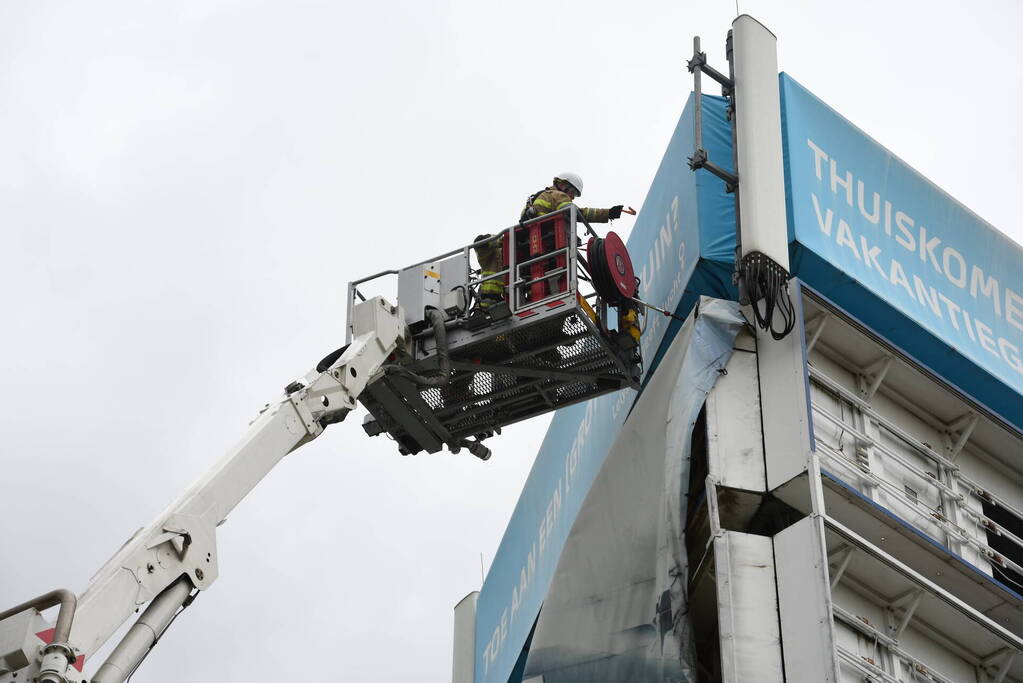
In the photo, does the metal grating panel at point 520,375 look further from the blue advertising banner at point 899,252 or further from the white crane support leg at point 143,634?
the white crane support leg at point 143,634

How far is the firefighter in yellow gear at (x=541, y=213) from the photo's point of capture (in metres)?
19.1

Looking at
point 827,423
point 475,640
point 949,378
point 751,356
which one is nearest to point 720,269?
point 751,356

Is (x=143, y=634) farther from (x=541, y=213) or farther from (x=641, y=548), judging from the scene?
(x=541, y=213)

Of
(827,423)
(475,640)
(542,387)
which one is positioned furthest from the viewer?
(475,640)

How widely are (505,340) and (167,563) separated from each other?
5810mm

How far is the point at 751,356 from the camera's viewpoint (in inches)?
730

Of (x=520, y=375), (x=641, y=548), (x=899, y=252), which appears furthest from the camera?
(x=899, y=252)

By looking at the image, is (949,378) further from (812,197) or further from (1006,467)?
(812,197)

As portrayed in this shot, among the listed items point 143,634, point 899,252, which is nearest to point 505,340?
point 899,252

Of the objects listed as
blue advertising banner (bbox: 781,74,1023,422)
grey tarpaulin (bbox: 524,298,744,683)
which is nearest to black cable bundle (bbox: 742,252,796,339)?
grey tarpaulin (bbox: 524,298,744,683)

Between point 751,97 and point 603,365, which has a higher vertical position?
point 751,97

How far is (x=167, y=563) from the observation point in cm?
1437

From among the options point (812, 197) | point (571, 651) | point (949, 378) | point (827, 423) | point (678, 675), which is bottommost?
point (678, 675)

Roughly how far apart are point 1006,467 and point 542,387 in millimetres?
6832
